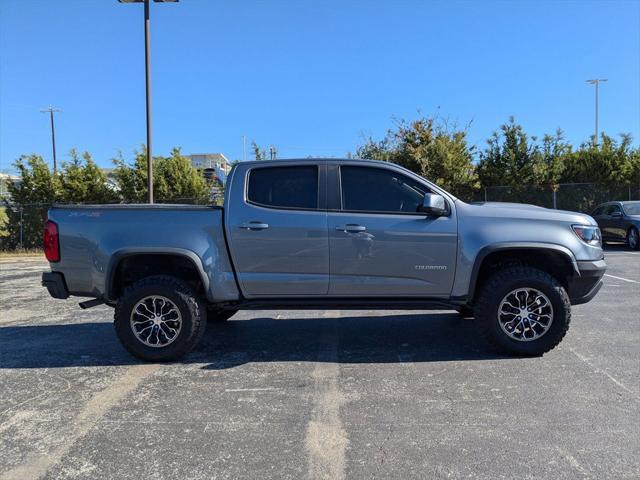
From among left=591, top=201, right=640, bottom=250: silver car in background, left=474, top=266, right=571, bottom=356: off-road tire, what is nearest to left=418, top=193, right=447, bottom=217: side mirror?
left=474, top=266, right=571, bottom=356: off-road tire

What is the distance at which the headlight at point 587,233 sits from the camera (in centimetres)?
520

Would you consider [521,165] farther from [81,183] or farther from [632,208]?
[81,183]

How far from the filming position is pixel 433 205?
4965 mm

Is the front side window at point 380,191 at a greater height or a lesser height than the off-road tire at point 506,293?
greater

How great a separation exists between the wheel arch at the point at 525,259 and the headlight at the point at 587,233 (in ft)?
0.79

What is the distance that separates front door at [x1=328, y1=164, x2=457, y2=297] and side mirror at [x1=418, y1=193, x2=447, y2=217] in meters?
0.05

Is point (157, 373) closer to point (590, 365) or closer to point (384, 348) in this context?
point (384, 348)

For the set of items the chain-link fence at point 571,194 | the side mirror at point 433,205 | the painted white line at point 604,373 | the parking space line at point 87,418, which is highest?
the chain-link fence at point 571,194

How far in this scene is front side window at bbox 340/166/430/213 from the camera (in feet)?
17.3

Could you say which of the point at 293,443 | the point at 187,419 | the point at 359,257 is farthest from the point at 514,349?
the point at 187,419

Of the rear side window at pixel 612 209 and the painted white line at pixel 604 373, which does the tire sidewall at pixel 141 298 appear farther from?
the rear side window at pixel 612 209

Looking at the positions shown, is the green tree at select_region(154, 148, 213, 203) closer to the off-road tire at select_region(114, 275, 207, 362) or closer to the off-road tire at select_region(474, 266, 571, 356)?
Result: the off-road tire at select_region(114, 275, 207, 362)

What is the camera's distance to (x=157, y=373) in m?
4.94

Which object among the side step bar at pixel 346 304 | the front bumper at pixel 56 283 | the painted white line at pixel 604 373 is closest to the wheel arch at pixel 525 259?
the side step bar at pixel 346 304
